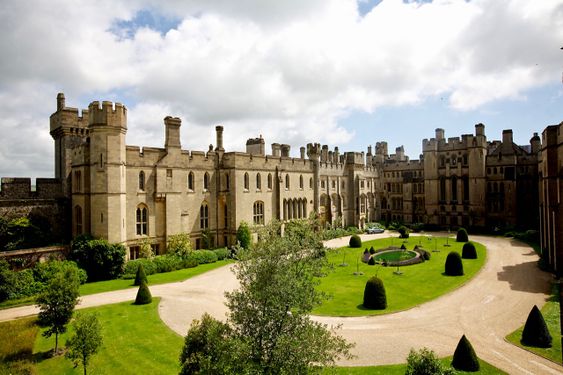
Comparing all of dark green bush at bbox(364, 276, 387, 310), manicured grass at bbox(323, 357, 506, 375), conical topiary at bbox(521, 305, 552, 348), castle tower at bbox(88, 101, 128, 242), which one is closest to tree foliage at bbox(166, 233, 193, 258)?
castle tower at bbox(88, 101, 128, 242)

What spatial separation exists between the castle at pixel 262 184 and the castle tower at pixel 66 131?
0.11 m

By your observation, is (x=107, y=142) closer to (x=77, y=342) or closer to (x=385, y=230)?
(x=77, y=342)

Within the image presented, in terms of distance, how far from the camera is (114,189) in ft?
101

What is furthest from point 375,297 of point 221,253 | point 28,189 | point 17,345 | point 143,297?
point 28,189

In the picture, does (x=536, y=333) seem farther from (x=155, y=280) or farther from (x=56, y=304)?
(x=155, y=280)

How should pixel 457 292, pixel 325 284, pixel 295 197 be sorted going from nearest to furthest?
pixel 457 292 → pixel 325 284 → pixel 295 197

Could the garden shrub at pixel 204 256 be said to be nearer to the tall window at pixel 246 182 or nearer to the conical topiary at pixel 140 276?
the conical topiary at pixel 140 276

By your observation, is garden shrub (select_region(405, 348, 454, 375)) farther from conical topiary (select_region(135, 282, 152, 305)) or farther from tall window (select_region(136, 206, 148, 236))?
tall window (select_region(136, 206, 148, 236))

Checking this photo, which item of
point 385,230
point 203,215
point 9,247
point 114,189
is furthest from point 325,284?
point 385,230

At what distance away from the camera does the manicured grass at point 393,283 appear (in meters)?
22.8

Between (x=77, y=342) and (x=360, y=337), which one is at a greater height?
(x=77, y=342)

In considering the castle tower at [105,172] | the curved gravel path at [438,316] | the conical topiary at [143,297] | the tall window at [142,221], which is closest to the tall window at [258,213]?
the curved gravel path at [438,316]

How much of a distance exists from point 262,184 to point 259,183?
1.67 feet

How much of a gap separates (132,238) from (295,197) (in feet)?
77.2
